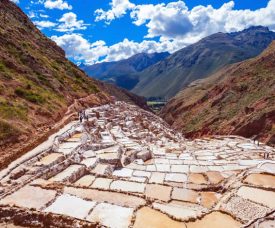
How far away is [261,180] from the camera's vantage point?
1186cm

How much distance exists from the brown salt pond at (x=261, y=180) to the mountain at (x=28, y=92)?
9.84m

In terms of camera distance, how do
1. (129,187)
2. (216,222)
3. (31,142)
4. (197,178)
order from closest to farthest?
(216,222) → (129,187) → (197,178) → (31,142)

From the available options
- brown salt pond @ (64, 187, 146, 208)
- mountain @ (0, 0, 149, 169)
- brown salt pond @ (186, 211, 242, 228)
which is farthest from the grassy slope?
brown salt pond @ (186, 211, 242, 228)

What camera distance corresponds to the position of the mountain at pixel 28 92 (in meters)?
15.9

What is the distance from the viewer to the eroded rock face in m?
8.70

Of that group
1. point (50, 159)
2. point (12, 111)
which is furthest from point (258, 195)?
point (12, 111)

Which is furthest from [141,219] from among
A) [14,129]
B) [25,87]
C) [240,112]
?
[240,112]

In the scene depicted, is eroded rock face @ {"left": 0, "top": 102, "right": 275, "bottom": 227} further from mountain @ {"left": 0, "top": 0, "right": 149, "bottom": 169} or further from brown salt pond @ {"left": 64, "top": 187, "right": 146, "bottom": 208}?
mountain @ {"left": 0, "top": 0, "right": 149, "bottom": 169}

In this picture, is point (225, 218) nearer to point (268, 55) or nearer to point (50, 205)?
point (50, 205)

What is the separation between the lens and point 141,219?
28.2 ft

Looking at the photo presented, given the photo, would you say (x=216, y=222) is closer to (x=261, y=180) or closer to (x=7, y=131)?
(x=261, y=180)

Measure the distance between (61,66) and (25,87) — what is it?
18585 mm

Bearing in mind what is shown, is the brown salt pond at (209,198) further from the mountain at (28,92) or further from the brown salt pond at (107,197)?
the mountain at (28,92)

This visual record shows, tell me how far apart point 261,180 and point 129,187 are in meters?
5.14
